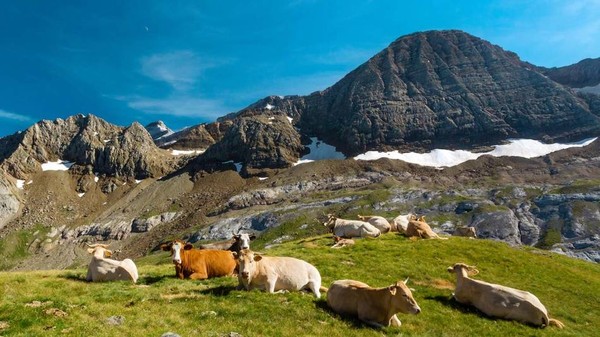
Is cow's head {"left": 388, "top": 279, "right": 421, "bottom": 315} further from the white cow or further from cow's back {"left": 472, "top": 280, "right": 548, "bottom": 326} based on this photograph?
the white cow

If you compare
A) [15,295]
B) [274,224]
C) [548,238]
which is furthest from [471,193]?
[15,295]

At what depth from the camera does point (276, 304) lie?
16.8 metres

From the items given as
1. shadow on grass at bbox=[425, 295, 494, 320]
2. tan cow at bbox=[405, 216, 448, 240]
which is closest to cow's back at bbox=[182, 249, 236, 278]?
shadow on grass at bbox=[425, 295, 494, 320]

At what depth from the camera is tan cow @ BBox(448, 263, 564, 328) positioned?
19109 mm

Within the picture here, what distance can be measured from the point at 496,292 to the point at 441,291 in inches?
127

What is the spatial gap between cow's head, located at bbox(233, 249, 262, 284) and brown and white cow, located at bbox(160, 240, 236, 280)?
453 centimetres

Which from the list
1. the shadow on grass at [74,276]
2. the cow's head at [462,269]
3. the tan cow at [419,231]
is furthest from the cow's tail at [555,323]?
the shadow on grass at [74,276]

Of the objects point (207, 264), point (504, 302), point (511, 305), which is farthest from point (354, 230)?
point (511, 305)

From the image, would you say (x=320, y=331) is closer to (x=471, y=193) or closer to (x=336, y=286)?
(x=336, y=286)

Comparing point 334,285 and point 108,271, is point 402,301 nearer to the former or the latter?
point 334,285

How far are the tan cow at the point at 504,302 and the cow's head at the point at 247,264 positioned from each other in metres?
9.97

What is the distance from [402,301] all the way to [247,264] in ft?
21.0

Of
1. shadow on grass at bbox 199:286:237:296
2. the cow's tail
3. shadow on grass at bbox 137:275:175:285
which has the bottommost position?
the cow's tail

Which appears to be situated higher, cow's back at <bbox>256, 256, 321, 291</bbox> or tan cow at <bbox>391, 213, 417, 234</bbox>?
cow's back at <bbox>256, 256, 321, 291</bbox>
